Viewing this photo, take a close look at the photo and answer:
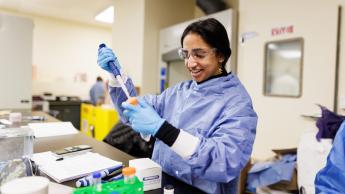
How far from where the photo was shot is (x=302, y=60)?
2.04m

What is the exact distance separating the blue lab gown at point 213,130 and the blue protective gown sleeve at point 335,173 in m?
0.31

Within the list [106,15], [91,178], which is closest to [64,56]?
[106,15]

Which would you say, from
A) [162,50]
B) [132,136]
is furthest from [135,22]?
[132,136]

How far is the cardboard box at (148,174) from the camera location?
84cm

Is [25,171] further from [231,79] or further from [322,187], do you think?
[322,187]

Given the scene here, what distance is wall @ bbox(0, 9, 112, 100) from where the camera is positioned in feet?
18.7

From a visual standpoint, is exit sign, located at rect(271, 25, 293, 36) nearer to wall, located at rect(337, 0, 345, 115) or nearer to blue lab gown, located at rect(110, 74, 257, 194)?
wall, located at rect(337, 0, 345, 115)

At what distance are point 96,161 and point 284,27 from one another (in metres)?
1.86

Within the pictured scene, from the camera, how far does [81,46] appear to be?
244 inches

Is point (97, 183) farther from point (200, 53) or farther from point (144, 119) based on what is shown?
point (200, 53)

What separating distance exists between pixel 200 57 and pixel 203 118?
0.25 meters

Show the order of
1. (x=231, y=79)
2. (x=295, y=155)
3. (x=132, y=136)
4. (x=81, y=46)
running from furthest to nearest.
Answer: (x=81, y=46) < (x=295, y=155) < (x=132, y=136) < (x=231, y=79)

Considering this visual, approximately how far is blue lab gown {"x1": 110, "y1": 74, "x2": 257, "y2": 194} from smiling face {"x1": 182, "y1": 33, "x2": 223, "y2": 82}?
5 centimetres

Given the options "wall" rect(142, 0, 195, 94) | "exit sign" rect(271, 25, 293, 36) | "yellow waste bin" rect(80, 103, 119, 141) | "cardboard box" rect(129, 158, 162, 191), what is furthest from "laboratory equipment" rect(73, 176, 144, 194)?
"wall" rect(142, 0, 195, 94)
